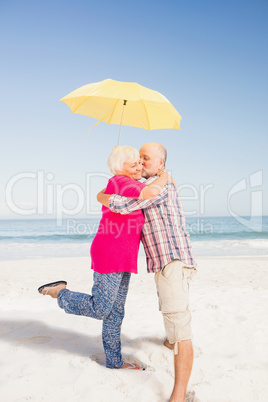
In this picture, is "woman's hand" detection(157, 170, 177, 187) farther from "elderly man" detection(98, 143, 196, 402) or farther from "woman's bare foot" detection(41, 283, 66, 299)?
"woman's bare foot" detection(41, 283, 66, 299)

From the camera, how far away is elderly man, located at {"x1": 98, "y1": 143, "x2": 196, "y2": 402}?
232 centimetres

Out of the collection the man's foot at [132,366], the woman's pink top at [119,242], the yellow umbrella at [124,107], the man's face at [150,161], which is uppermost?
the yellow umbrella at [124,107]

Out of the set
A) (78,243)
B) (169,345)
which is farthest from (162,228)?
(78,243)

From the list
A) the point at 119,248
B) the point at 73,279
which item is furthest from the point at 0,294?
the point at 119,248

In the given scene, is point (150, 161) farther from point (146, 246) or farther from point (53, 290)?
point (53, 290)

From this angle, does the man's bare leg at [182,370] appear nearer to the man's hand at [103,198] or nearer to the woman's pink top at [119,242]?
the woman's pink top at [119,242]

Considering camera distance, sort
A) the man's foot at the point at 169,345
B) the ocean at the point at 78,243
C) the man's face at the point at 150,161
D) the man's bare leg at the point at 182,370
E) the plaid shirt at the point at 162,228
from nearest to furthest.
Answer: the man's bare leg at the point at 182,370
the plaid shirt at the point at 162,228
the man's face at the point at 150,161
the man's foot at the point at 169,345
the ocean at the point at 78,243

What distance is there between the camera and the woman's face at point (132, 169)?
2549mm

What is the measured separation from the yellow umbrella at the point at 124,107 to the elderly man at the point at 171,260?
1105 mm

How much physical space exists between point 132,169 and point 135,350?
198 cm

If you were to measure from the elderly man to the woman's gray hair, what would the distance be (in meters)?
0.23

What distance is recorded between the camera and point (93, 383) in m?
2.48

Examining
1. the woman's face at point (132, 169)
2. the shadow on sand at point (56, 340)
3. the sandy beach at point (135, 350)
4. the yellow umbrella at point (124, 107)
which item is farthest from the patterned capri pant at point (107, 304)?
the yellow umbrella at point (124, 107)

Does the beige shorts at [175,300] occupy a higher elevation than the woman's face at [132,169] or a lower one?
lower
